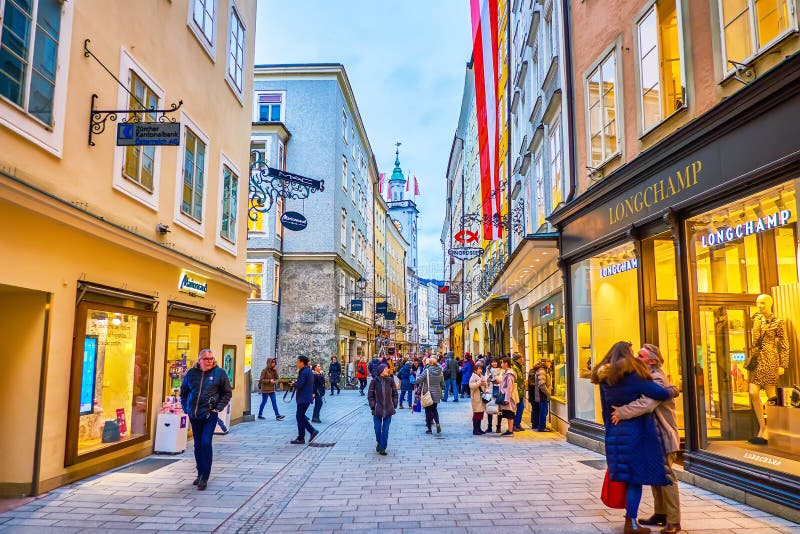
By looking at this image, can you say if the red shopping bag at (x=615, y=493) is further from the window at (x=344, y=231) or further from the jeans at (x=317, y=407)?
the window at (x=344, y=231)

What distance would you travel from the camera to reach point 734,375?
818 cm

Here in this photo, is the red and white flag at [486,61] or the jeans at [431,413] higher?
the red and white flag at [486,61]

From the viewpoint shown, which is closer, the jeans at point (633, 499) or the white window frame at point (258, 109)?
the jeans at point (633, 499)

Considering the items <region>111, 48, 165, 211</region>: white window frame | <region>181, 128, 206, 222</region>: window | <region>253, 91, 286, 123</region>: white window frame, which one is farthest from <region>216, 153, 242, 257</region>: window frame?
<region>253, 91, 286, 123</region>: white window frame

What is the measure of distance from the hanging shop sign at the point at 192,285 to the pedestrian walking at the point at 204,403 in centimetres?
378

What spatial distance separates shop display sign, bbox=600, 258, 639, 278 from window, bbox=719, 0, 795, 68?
3742 millimetres

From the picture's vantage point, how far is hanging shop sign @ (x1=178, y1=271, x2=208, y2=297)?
38.8 ft

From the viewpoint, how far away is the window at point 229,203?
14.8m

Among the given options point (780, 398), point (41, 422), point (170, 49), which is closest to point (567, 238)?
point (780, 398)

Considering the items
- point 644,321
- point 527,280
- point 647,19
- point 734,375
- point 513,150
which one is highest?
point 513,150

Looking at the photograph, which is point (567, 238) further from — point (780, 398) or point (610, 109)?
point (780, 398)

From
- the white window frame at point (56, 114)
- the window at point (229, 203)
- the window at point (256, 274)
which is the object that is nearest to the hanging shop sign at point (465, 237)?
the window at point (256, 274)

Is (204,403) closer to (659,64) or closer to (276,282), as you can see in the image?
(659,64)

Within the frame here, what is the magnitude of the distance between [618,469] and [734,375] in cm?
346
